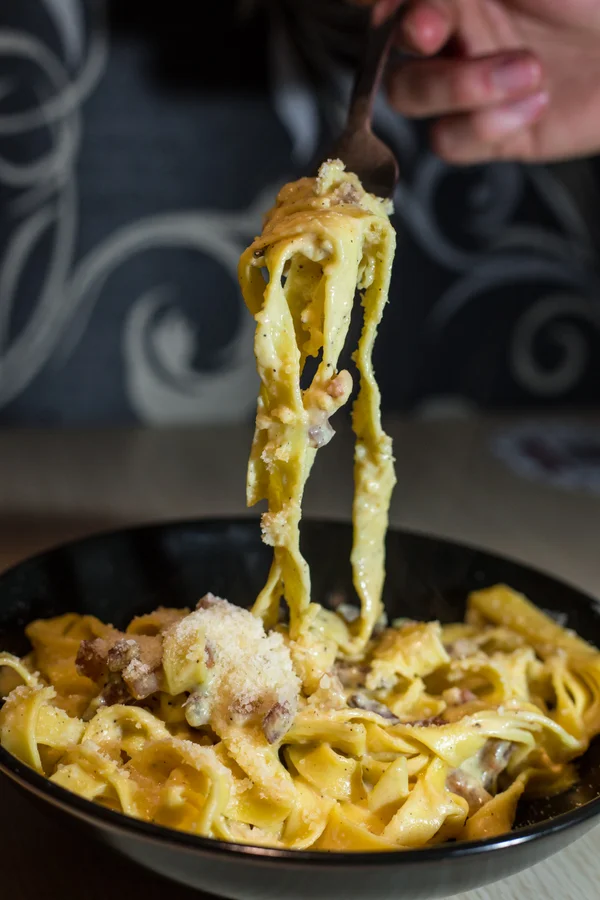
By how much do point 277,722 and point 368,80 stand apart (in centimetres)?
72

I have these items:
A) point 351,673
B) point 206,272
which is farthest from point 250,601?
point 206,272

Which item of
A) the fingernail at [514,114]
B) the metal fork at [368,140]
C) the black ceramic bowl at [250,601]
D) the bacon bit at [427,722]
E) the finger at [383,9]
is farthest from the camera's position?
the fingernail at [514,114]

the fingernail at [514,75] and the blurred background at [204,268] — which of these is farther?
the blurred background at [204,268]

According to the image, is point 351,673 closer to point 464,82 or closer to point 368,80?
point 368,80

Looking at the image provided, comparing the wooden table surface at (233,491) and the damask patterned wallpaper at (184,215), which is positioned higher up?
the damask patterned wallpaper at (184,215)

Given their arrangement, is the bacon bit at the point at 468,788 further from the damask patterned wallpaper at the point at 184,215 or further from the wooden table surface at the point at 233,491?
the damask patterned wallpaper at the point at 184,215

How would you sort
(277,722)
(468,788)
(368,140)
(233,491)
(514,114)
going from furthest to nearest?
(233,491) < (514,114) < (368,140) < (468,788) < (277,722)

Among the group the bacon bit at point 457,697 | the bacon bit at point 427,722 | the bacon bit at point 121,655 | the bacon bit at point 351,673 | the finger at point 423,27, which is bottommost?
the bacon bit at point 427,722

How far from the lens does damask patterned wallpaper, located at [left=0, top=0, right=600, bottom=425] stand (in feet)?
5.43

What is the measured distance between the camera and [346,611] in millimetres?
1007

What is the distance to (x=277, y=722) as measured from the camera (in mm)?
721

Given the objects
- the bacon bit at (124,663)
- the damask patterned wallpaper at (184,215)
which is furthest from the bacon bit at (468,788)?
the damask patterned wallpaper at (184,215)

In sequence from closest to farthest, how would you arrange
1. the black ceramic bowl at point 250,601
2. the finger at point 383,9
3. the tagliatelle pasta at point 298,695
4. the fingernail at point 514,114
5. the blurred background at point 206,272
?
the black ceramic bowl at point 250,601 → the tagliatelle pasta at point 298,695 → the finger at point 383,9 → the fingernail at point 514,114 → the blurred background at point 206,272

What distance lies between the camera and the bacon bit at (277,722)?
0.72 metres
